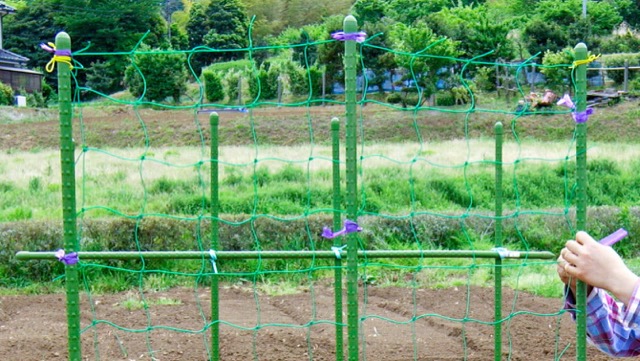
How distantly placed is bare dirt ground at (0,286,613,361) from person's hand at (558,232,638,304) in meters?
2.21

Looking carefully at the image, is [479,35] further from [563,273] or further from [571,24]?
[563,273]

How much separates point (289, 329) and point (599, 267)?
397cm

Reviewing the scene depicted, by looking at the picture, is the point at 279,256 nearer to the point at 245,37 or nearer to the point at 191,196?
the point at 191,196

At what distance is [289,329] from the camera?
619 cm

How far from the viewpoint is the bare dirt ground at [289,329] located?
559 cm

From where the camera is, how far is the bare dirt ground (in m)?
5.59

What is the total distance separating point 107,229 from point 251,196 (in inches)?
138

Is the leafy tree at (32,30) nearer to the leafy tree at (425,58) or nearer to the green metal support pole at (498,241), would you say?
the leafy tree at (425,58)

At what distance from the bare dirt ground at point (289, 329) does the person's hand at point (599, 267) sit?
2214 mm

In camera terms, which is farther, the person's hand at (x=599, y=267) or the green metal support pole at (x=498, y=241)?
the green metal support pole at (x=498, y=241)

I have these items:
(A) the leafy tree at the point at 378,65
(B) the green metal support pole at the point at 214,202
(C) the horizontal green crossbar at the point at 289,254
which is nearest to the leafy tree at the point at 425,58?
(A) the leafy tree at the point at 378,65

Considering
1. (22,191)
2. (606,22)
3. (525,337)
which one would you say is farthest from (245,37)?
(525,337)

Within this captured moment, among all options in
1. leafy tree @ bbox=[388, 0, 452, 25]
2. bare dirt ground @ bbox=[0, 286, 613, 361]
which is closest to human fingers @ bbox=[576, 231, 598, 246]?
bare dirt ground @ bbox=[0, 286, 613, 361]

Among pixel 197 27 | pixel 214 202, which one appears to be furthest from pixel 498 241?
pixel 197 27
